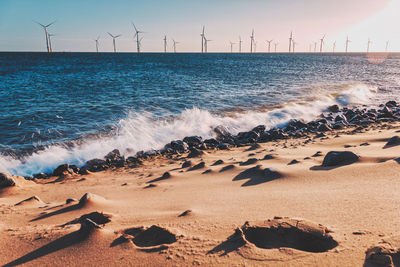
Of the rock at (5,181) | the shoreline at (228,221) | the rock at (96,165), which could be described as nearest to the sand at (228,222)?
the shoreline at (228,221)

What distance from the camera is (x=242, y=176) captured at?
405cm

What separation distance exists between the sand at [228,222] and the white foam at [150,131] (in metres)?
2.98

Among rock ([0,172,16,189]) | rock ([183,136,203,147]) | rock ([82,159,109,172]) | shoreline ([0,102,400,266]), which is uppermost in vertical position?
shoreline ([0,102,400,266])

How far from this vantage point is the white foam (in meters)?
6.75

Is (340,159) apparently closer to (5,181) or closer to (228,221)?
(228,221)

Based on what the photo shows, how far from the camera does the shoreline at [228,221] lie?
5.95 ft

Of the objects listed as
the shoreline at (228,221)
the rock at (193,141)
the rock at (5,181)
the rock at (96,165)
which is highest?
the shoreline at (228,221)

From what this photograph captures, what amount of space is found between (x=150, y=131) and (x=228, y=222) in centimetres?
716

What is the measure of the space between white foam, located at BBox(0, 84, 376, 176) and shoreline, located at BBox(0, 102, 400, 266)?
9.01 feet

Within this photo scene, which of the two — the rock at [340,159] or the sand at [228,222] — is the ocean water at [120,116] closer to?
the sand at [228,222]

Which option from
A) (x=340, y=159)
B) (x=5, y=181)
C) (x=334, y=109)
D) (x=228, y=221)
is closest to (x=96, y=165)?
(x=5, y=181)

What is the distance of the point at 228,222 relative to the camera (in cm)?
231

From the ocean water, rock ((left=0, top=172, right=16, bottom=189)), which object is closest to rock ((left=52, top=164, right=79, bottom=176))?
the ocean water

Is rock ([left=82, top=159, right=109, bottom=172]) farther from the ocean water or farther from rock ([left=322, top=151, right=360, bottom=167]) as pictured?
rock ([left=322, top=151, right=360, bottom=167])
